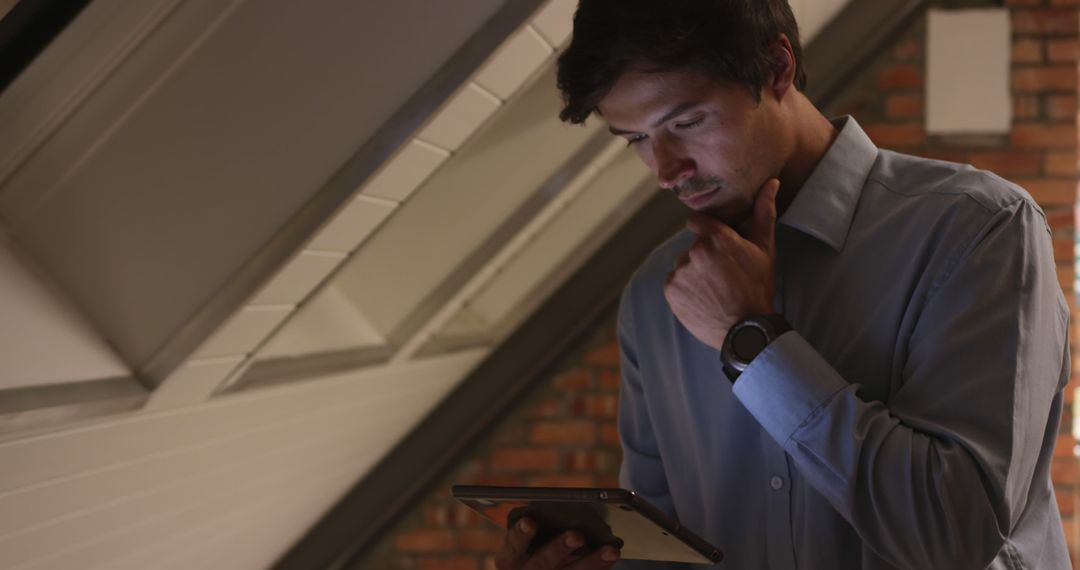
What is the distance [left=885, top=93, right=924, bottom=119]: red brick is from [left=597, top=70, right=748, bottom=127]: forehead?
261 centimetres

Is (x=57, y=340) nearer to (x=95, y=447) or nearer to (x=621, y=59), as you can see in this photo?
(x=95, y=447)

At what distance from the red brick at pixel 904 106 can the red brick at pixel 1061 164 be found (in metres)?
0.42

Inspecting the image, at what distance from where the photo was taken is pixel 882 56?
3932 mm

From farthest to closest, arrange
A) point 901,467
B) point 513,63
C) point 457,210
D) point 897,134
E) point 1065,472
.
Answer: point 897,134 → point 1065,472 → point 457,210 → point 513,63 → point 901,467

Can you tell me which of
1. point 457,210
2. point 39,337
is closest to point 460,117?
point 39,337

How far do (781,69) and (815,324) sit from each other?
1.04 ft

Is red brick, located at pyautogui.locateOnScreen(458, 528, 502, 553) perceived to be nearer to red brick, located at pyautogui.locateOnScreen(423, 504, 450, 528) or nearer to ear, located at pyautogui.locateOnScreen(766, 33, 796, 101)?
red brick, located at pyautogui.locateOnScreen(423, 504, 450, 528)

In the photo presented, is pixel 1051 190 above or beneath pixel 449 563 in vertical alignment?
above

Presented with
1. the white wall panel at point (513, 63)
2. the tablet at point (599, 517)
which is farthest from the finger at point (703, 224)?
the white wall panel at point (513, 63)

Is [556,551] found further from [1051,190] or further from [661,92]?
[1051,190]

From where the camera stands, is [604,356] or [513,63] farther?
[604,356]

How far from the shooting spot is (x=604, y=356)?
13.9ft

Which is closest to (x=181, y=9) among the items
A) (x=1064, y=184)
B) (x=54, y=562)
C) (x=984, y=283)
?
(x=54, y=562)

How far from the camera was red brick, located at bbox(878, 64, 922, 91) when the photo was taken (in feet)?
12.8
